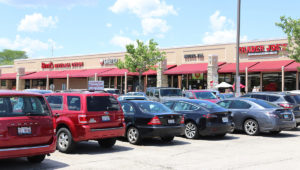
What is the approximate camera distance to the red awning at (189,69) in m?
37.6

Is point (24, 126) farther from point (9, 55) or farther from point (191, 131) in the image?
point (9, 55)

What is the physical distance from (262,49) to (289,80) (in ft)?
12.6

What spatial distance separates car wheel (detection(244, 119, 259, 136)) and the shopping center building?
1903 cm

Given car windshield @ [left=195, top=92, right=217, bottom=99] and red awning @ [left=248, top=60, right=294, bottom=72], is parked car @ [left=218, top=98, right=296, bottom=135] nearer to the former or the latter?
car windshield @ [left=195, top=92, right=217, bottom=99]

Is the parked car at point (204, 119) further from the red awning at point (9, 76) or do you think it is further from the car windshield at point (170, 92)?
the red awning at point (9, 76)

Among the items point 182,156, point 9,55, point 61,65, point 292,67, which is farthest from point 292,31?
point 9,55

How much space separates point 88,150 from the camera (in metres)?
10.6

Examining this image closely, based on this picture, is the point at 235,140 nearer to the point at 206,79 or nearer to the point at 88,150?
the point at 88,150

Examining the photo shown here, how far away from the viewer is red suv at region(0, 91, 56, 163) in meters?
7.21

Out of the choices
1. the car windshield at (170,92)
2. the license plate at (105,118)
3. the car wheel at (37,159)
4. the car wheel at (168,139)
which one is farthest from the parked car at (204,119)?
the car windshield at (170,92)

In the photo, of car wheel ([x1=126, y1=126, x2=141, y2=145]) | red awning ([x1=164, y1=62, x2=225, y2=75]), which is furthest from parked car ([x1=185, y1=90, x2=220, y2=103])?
red awning ([x1=164, y1=62, x2=225, y2=75])

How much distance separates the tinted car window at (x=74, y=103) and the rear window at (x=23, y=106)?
1889mm

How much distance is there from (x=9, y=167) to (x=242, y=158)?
217 inches

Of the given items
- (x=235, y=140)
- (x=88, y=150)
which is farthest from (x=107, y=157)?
(x=235, y=140)
